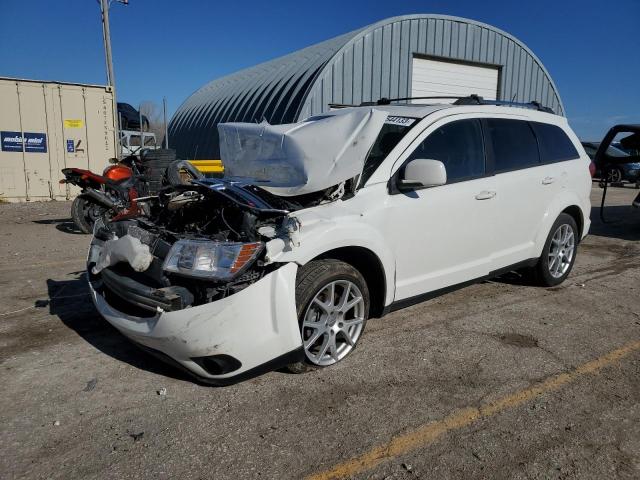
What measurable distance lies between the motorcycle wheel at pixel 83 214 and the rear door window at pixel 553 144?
672cm

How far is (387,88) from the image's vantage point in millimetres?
14719

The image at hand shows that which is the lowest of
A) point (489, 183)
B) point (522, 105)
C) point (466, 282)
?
point (466, 282)

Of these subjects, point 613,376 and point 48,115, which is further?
point 48,115

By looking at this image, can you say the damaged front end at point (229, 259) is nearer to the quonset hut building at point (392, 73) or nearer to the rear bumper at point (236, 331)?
the rear bumper at point (236, 331)

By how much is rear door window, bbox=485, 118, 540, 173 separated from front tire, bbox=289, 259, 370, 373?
189 cm

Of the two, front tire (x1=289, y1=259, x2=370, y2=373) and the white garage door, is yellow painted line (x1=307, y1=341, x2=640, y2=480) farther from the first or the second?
the white garage door

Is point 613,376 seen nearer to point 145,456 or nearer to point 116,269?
point 145,456

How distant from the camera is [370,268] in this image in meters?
3.64

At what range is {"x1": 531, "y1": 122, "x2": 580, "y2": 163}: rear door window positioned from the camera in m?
4.99

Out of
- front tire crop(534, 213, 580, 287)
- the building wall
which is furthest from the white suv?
the building wall

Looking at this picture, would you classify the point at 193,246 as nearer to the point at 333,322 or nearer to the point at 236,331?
the point at 236,331

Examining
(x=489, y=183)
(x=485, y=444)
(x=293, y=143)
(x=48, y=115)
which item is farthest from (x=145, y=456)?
(x=48, y=115)

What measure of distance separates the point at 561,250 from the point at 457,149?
2067 mm

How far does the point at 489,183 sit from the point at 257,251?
2342 millimetres
